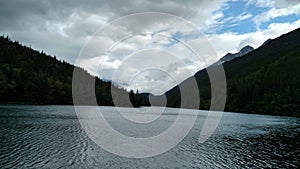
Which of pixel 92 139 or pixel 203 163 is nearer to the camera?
pixel 203 163

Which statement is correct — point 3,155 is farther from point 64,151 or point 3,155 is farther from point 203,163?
point 203,163

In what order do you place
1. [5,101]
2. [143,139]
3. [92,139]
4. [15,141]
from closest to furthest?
[15,141], [92,139], [143,139], [5,101]

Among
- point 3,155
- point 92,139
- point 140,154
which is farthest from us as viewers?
point 92,139

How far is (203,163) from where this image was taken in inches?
1581

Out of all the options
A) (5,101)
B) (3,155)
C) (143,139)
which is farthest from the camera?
(5,101)

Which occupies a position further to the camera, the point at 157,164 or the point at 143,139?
the point at 143,139

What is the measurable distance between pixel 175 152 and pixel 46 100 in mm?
142971

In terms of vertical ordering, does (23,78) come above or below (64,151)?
above

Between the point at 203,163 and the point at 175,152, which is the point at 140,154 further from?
the point at 203,163

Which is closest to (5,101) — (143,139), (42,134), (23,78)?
(23,78)

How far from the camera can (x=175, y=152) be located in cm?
4691

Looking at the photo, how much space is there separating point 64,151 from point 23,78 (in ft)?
482

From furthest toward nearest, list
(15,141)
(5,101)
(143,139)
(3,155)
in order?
(5,101) → (143,139) → (15,141) → (3,155)

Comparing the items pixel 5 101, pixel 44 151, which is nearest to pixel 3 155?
pixel 44 151
